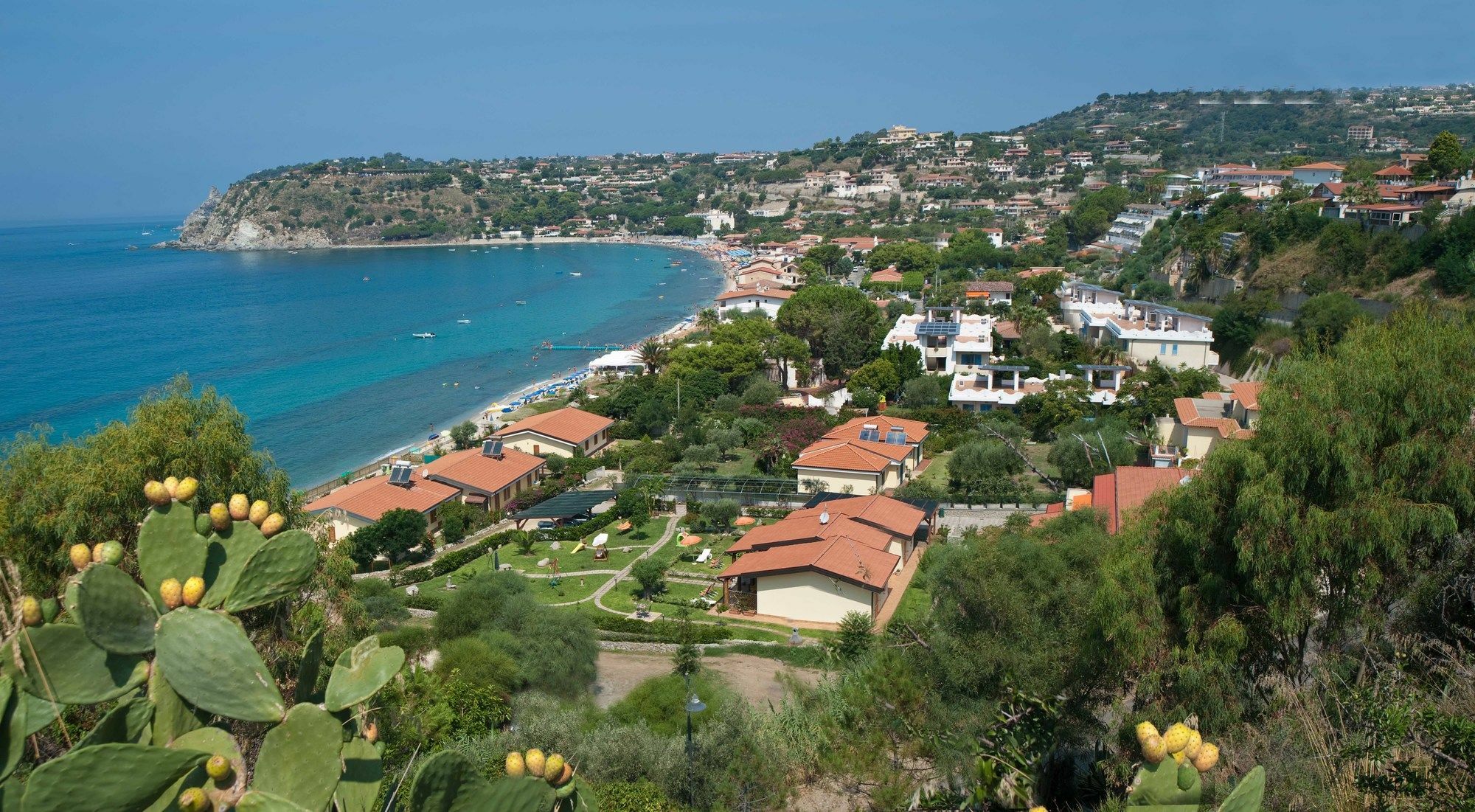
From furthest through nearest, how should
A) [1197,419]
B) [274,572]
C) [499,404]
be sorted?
1. [499,404]
2. [1197,419]
3. [274,572]

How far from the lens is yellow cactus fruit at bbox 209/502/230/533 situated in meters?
3.77

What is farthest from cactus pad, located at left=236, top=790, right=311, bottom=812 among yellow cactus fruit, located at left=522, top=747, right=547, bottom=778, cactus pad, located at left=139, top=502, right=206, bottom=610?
cactus pad, located at left=139, top=502, right=206, bottom=610

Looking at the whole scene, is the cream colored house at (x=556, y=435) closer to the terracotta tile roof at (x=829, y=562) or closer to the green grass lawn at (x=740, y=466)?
the green grass lawn at (x=740, y=466)

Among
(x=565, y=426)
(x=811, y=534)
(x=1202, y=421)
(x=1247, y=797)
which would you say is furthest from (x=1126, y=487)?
(x=565, y=426)

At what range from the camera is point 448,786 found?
3.12m

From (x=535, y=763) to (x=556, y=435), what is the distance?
90.7ft

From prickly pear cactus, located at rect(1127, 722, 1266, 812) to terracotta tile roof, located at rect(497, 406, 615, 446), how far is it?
2758 centimetres

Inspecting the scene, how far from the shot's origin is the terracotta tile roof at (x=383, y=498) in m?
23.8

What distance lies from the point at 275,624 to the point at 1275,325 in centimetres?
3486

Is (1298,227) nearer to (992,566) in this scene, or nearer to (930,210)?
(992,566)

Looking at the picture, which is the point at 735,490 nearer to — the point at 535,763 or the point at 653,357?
the point at 653,357

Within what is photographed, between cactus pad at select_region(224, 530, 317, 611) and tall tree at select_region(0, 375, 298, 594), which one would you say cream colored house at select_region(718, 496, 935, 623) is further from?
cactus pad at select_region(224, 530, 317, 611)

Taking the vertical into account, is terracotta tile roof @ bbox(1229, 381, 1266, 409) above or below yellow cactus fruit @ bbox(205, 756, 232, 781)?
below

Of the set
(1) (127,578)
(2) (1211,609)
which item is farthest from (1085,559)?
(1) (127,578)
